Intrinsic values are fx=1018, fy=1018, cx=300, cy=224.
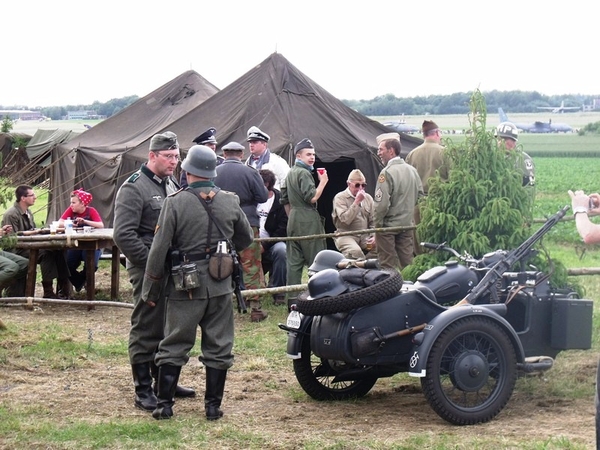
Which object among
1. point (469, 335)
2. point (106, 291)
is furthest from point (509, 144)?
point (106, 291)

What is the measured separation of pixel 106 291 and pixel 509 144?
19.2ft

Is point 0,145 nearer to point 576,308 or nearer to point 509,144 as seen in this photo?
point 509,144

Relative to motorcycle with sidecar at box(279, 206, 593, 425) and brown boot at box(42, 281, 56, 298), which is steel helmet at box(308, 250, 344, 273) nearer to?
motorcycle with sidecar at box(279, 206, 593, 425)

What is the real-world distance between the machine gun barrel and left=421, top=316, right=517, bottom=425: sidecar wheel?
0.32 meters

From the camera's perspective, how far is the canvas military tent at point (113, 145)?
53.6 feet

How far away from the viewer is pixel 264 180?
38.0 ft

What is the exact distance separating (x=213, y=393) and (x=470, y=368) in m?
1.65

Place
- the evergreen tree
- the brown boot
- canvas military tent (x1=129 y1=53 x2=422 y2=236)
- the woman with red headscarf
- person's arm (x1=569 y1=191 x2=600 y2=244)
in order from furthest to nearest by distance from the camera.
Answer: canvas military tent (x1=129 y1=53 x2=422 y2=236) → the woman with red headscarf → the brown boot → the evergreen tree → person's arm (x1=569 y1=191 x2=600 y2=244)

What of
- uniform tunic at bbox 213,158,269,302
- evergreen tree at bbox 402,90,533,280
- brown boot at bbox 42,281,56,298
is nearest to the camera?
evergreen tree at bbox 402,90,533,280

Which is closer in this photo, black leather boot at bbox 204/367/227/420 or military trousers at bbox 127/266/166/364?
black leather boot at bbox 204/367/227/420

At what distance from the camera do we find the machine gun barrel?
6836 millimetres

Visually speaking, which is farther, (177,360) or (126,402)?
(126,402)

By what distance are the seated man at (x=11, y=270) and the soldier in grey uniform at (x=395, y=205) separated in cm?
406

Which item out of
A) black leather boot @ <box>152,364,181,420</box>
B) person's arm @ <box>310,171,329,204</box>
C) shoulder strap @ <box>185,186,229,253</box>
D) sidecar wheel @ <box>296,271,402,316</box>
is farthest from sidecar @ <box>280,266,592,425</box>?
person's arm @ <box>310,171,329,204</box>
